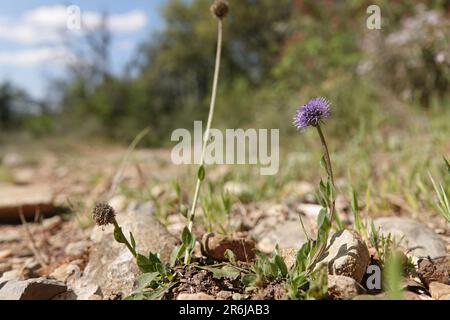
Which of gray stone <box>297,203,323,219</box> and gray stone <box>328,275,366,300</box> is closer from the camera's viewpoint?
gray stone <box>328,275,366,300</box>

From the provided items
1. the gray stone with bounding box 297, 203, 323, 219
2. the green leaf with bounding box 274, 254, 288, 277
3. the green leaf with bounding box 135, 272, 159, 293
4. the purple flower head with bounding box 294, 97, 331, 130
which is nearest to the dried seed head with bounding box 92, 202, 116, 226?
the green leaf with bounding box 135, 272, 159, 293

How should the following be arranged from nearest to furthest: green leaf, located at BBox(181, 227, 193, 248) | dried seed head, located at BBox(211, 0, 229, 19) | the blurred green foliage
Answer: green leaf, located at BBox(181, 227, 193, 248) → dried seed head, located at BBox(211, 0, 229, 19) → the blurred green foliage

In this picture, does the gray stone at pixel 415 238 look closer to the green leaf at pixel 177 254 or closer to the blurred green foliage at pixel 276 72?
the green leaf at pixel 177 254

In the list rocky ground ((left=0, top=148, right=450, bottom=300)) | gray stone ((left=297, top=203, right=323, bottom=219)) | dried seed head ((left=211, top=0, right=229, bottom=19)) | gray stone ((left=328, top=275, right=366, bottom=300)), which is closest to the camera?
gray stone ((left=328, top=275, right=366, bottom=300))

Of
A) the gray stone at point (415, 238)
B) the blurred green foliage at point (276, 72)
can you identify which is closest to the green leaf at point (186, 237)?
the gray stone at point (415, 238)

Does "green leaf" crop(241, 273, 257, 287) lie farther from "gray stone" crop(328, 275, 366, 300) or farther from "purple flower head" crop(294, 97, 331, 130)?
"purple flower head" crop(294, 97, 331, 130)

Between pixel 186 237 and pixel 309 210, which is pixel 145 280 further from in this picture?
pixel 309 210

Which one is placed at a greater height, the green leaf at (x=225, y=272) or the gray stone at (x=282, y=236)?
the gray stone at (x=282, y=236)

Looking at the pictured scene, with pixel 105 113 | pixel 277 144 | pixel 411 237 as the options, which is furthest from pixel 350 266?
pixel 105 113
